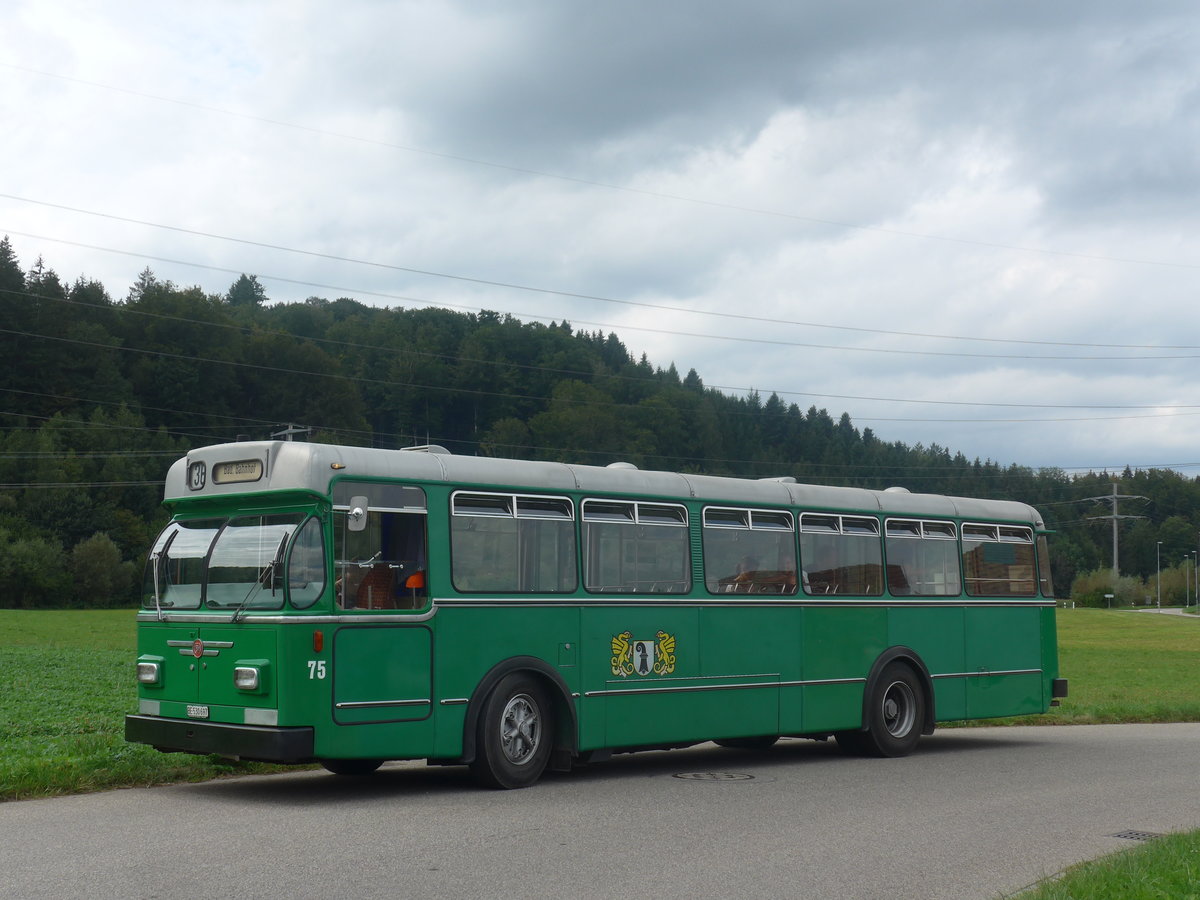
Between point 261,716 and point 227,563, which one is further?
point 227,563

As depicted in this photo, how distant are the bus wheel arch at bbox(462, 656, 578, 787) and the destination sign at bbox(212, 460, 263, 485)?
103 inches

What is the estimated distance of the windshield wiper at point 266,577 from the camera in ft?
37.1

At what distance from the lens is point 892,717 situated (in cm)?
1650

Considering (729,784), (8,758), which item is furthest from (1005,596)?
(8,758)

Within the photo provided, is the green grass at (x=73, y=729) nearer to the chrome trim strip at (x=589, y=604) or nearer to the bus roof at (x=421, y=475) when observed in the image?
the chrome trim strip at (x=589, y=604)

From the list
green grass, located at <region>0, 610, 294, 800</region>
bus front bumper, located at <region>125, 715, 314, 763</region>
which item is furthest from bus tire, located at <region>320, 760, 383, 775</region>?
bus front bumper, located at <region>125, 715, 314, 763</region>

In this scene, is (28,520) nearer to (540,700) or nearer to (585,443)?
(585,443)

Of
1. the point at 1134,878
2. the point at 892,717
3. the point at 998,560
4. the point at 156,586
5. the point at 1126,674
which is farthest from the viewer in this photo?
the point at 1126,674

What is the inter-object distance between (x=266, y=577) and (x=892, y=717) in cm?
824

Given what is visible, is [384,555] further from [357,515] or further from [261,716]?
[261,716]

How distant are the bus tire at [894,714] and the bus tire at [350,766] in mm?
5906

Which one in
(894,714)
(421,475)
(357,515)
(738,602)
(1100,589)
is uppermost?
(421,475)

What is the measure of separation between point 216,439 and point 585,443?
89.4 feet

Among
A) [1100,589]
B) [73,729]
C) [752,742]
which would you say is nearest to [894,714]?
[752,742]
